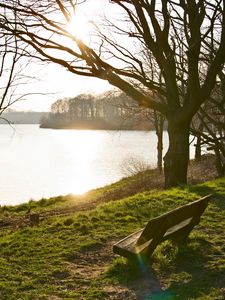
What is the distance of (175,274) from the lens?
18.5 ft

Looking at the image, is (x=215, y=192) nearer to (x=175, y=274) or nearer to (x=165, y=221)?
(x=175, y=274)

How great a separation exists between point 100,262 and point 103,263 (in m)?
0.06

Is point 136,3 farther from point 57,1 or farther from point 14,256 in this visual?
point 14,256

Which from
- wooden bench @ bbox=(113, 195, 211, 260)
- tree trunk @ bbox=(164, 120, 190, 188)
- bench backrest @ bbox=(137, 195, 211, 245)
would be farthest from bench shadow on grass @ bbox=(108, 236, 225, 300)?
tree trunk @ bbox=(164, 120, 190, 188)

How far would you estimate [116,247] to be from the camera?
5.63 metres

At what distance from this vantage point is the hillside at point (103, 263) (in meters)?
5.19

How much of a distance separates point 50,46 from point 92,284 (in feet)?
24.5

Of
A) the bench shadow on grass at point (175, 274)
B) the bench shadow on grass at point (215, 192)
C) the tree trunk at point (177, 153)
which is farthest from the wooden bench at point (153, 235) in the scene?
the tree trunk at point (177, 153)

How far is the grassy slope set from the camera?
520cm

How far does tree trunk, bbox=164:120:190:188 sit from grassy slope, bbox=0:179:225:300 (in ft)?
12.1

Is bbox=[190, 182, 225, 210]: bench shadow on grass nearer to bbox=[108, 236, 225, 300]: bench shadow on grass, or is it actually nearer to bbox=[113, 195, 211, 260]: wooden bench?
bbox=[108, 236, 225, 300]: bench shadow on grass

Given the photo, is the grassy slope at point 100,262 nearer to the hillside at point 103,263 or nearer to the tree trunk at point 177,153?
the hillside at point 103,263

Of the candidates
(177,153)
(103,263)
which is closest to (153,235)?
(103,263)

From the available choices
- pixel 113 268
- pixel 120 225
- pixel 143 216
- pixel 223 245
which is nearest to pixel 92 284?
pixel 113 268
